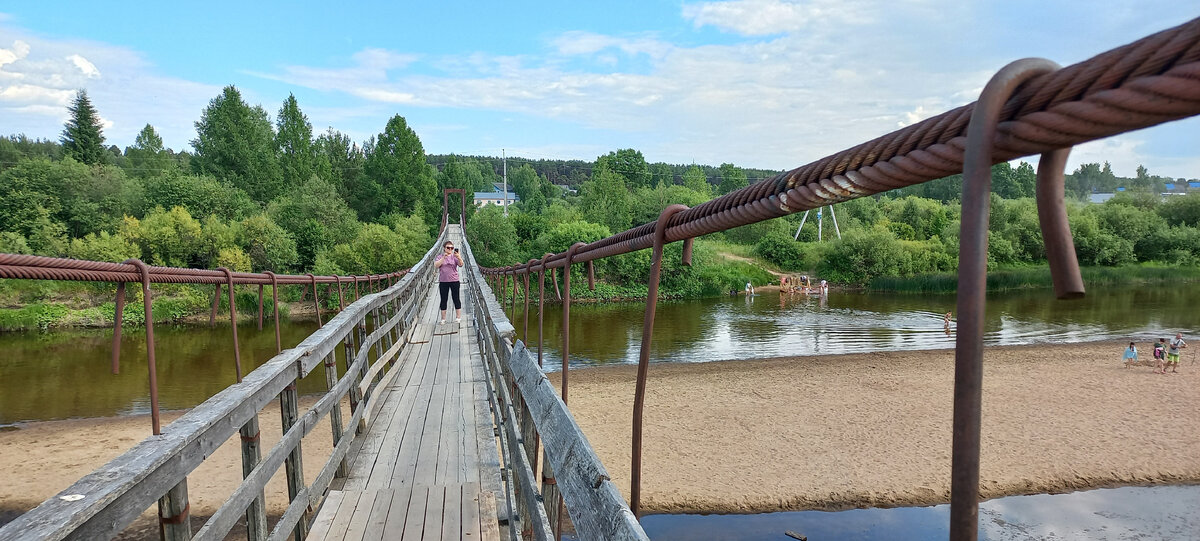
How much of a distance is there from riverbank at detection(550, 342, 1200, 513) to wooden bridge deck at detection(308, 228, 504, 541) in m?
4.73

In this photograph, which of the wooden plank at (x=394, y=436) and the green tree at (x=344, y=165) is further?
the green tree at (x=344, y=165)

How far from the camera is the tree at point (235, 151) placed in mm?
42188

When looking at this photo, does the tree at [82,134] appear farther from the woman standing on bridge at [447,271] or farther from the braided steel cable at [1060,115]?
the braided steel cable at [1060,115]

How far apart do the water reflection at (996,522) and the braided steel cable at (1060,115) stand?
7.64m

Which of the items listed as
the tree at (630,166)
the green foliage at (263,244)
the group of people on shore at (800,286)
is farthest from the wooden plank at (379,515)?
the tree at (630,166)

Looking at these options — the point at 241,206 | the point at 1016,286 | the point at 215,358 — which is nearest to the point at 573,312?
the point at 215,358

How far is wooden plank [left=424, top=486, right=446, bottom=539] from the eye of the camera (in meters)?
2.54

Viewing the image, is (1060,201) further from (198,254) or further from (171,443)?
(198,254)

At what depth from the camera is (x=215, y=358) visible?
18.7 metres

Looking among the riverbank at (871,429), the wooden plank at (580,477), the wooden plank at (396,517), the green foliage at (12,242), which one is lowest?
the riverbank at (871,429)

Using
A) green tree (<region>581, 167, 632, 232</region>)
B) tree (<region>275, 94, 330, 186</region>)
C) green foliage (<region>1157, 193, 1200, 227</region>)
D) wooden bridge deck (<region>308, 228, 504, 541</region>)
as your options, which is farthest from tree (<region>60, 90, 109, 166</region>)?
green foliage (<region>1157, 193, 1200, 227</region>)

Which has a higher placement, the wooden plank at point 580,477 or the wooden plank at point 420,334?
the wooden plank at point 580,477

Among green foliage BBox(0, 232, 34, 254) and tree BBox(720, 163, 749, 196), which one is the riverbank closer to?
green foliage BBox(0, 232, 34, 254)

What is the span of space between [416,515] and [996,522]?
854 cm
